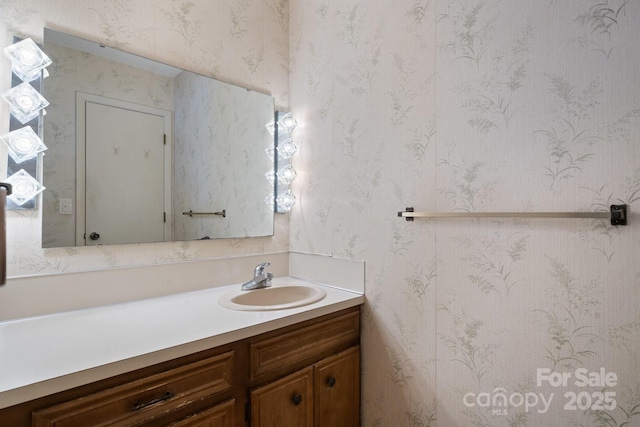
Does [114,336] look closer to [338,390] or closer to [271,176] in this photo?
[338,390]

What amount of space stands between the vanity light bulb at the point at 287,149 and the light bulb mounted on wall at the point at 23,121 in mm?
1112

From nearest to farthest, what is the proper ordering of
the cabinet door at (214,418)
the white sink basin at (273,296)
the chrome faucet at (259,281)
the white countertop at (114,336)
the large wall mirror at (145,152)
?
the white countertop at (114,336), the cabinet door at (214,418), the large wall mirror at (145,152), the white sink basin at (273,296), the chrome faucet at (259,281)

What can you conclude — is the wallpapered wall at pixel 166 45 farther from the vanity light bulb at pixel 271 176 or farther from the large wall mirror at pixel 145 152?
the vanity light bulb at pixel 271 176

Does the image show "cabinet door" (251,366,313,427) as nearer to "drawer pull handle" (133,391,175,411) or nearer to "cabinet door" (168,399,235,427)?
"cabinet door" (168,399,235,427)

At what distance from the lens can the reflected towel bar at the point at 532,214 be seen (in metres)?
0.92

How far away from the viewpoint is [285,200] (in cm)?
197

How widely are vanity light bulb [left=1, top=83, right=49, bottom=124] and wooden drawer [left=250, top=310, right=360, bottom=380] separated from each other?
1194mm

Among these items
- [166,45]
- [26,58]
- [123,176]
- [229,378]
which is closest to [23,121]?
[26,58]

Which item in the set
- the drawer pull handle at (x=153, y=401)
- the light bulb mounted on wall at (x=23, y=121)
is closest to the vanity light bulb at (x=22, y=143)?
the light bulb mounted on wall at (x=23, y=121)

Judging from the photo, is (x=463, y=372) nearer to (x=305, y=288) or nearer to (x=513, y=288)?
(x=513, y=288)

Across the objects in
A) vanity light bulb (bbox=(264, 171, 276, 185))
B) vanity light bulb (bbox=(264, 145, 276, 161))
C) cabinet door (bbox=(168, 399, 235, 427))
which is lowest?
cabinet door (bbox=(168, 399, 235, 427))

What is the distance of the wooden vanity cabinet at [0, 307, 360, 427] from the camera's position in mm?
823

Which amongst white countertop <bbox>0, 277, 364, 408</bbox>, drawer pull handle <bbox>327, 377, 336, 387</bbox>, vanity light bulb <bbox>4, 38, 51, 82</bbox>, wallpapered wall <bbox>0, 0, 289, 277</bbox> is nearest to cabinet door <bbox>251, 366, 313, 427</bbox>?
drawer pull handle <bbox>327, 377, 336, 387</bbox>

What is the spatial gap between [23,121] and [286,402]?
4.80 ft
